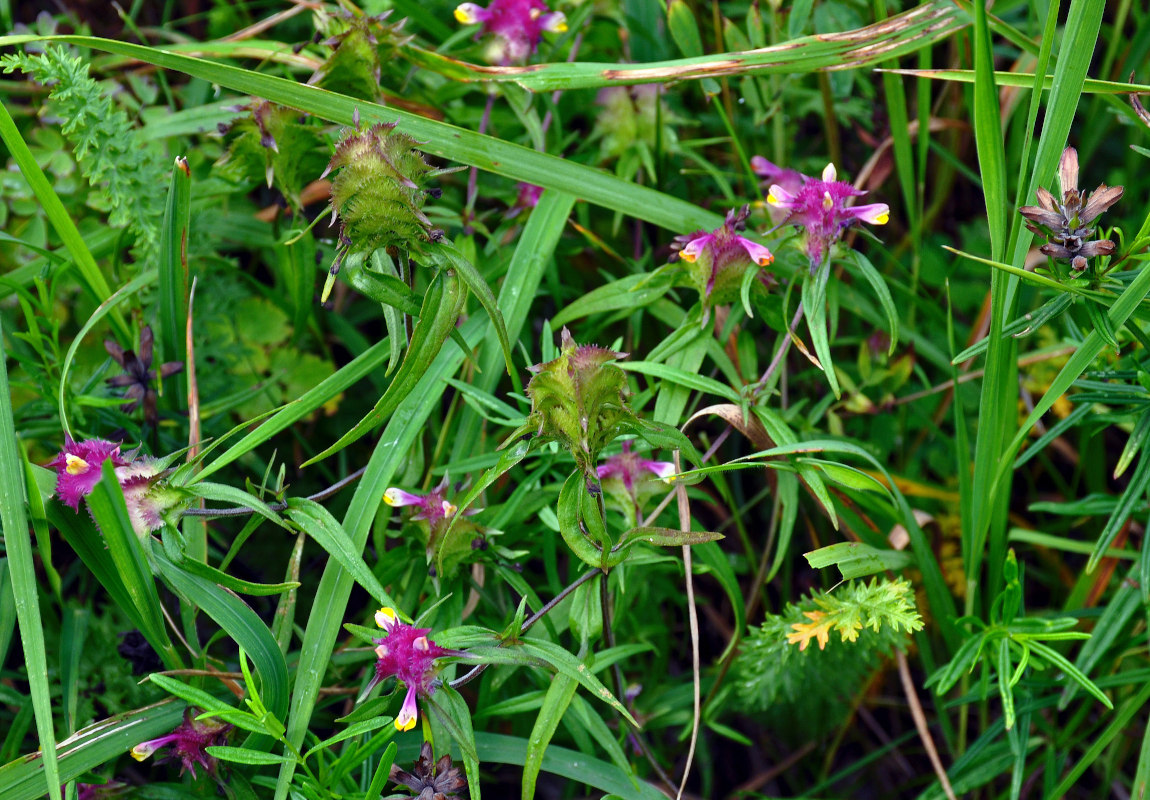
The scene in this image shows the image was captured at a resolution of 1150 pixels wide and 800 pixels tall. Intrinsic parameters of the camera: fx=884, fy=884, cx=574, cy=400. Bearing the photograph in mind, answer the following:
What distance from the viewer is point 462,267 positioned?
3.27ft

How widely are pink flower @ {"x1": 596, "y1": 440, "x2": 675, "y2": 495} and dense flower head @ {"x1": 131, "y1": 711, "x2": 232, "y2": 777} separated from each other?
56 centimetres

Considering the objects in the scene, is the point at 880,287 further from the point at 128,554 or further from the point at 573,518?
the point at 128,554

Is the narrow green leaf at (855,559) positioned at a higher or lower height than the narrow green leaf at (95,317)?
lower

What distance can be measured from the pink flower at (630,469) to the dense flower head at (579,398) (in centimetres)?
23

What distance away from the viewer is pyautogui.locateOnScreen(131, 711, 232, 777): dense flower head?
40.8 inches

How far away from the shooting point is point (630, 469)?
117 cm

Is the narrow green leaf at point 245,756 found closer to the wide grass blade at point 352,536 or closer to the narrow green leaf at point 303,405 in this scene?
the wide grass blade at point 352,536

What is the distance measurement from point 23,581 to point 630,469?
2.33ft

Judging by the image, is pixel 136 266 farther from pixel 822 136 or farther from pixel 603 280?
pixel 822 136

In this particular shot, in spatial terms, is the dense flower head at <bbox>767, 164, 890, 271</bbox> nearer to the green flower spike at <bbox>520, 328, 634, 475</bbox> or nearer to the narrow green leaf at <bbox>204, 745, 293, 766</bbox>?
the green flower spike at <bbox>520, 328, 634, 475</bbox>

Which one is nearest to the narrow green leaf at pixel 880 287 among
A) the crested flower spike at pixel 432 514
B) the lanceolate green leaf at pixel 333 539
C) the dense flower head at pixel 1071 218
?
the dense flower head at pixel 1071 218

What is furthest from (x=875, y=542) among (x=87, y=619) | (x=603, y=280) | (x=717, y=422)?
(x=87, y=619)

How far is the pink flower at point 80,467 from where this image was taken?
3.24 ft

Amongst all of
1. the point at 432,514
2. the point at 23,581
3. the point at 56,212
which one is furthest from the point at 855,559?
the point at 56,212
